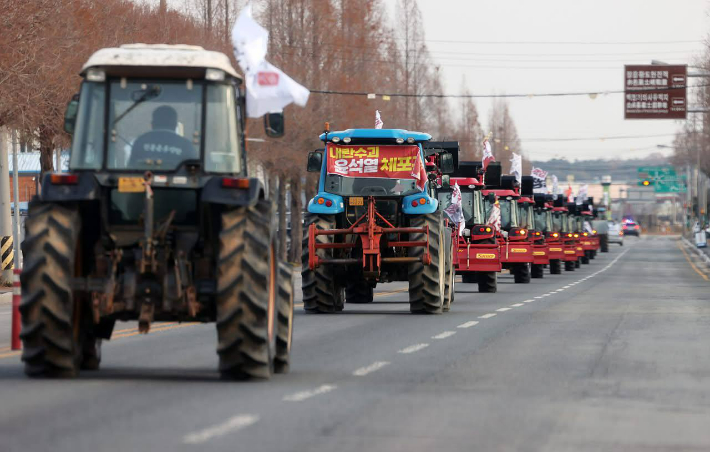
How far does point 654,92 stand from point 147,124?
51.2m

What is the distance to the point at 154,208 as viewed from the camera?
1223 centimetres

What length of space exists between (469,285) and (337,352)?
2477 centimetres

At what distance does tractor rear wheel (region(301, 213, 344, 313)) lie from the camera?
2383 cm

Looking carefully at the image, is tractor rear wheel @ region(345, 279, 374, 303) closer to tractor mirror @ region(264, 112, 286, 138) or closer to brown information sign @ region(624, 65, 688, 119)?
tractor mirror @ region(264, 112, 286, 138)

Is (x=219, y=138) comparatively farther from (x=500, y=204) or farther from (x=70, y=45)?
(x=500, y=204)

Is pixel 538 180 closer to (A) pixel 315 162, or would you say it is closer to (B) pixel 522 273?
(B) pixel 522 273

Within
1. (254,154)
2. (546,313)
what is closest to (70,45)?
(546,313)

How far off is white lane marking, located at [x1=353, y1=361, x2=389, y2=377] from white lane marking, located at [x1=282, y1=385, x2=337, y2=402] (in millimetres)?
1240

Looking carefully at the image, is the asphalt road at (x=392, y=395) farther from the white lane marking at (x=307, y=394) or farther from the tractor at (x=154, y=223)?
the tractor at (x=154, y=223)

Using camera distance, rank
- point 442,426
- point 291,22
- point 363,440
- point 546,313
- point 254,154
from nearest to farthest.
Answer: point 363,440
point 442,426
point 546,313
point 254,154
point 291,22

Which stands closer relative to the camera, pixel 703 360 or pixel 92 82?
pixel 92 82

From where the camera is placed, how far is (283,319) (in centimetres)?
1273

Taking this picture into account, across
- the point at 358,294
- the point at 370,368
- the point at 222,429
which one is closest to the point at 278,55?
the point at 358,294

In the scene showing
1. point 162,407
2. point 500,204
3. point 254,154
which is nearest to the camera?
point 162,407
